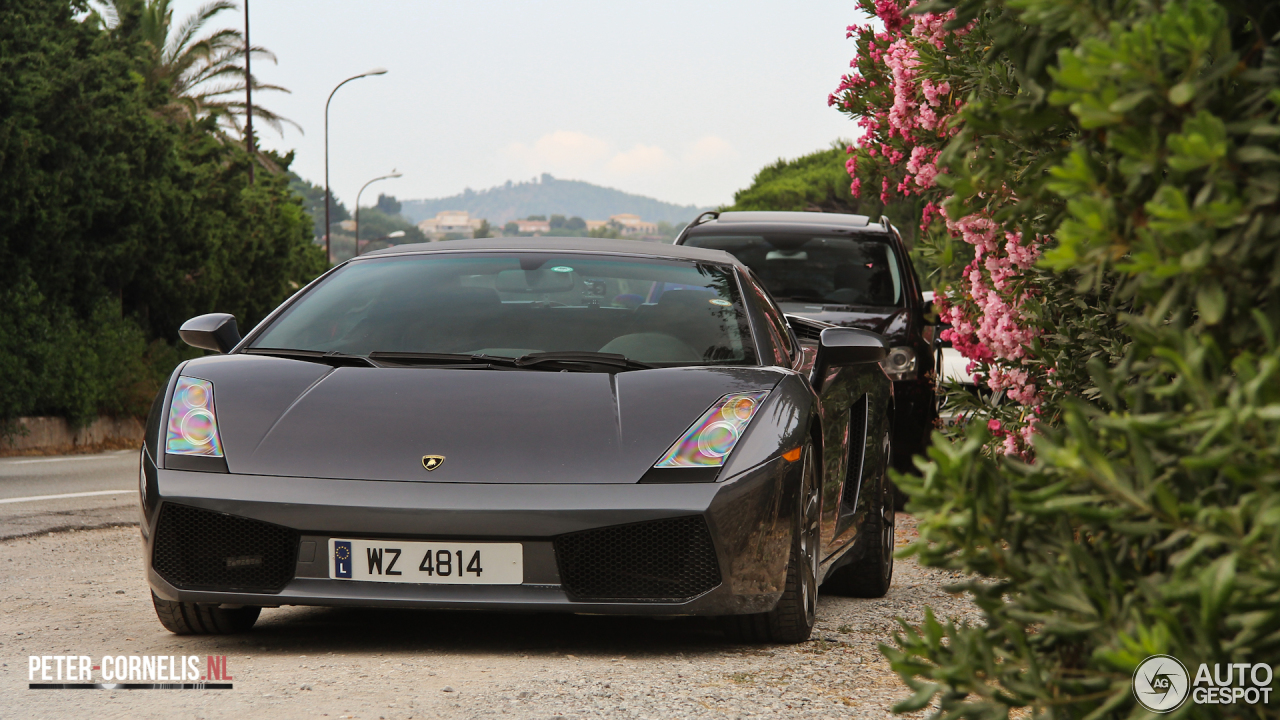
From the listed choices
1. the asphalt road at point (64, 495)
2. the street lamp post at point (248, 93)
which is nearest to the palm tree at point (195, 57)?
the street lamp post at point (248, 93)

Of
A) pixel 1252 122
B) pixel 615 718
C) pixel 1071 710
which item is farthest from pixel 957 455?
pixel 615 718

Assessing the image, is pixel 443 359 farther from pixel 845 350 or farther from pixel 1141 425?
pixel 1141 425

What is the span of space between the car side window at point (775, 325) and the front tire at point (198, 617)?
6.51ft

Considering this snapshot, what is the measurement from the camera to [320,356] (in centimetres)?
502

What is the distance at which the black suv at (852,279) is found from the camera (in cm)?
964

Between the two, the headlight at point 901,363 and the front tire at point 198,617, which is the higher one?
the headlight at point 901,363

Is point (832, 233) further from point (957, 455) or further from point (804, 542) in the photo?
point (957, 455)

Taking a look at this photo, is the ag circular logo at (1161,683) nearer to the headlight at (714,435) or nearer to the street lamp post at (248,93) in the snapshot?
the headlight at (714,435)

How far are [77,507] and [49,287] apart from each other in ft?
41.3

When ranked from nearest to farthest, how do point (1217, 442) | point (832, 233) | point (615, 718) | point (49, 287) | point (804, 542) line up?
point (1217, 442) < point (615, 718) < point (804, 542) < point (832, 233) < point (49, 287)

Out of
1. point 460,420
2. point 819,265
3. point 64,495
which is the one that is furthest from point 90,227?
point 460,420

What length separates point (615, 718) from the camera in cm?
354

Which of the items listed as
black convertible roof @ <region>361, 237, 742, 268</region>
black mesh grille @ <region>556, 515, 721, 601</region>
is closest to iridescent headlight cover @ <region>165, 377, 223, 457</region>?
black mesh grille @ <region>556, 515, 721, 601</region>

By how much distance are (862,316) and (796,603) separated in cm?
523
